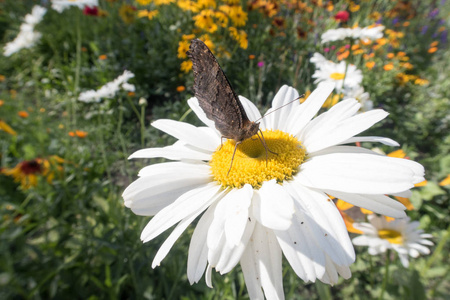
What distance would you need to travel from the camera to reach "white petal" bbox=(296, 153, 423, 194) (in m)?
0.70

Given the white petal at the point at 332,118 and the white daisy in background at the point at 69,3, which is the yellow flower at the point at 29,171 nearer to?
the white daisy in background at the point at 69,3

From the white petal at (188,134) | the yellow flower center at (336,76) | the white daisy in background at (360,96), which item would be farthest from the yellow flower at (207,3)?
the white petal at (188,134)

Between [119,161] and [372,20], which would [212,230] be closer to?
[119,161]

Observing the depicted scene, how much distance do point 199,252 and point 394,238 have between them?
134cm

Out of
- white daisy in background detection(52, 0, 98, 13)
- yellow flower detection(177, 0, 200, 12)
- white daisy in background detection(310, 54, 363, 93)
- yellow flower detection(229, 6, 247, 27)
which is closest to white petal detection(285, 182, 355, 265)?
white daisy in background detection(310, 54, 363, 93)

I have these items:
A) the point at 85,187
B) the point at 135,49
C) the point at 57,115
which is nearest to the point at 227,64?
the point at 135,49

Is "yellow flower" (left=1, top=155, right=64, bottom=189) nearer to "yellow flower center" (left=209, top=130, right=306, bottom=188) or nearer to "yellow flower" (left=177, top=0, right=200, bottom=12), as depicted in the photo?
"yellow flower center" (left=209, top=130, right=306, bottom=188)

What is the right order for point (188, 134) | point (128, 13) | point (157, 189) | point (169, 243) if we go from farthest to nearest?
point (128, 13) → point (188, 134) → point (157, 189) → point (169, 243)

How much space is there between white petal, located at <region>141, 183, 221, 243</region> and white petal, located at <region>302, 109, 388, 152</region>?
42 cm

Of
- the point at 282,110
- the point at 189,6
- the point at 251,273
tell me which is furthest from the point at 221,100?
the point at 189,6

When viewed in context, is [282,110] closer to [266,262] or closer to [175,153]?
[175,153]

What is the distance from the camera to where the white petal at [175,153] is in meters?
1.04

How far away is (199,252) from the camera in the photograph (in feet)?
2.69

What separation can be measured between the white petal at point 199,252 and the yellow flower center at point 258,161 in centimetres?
14
